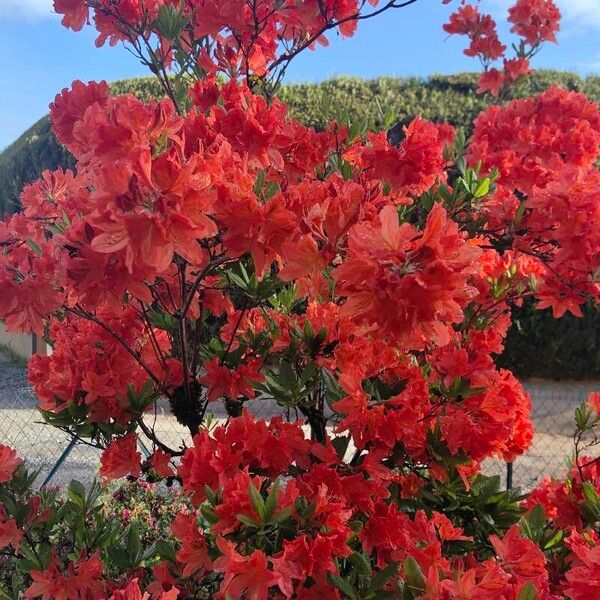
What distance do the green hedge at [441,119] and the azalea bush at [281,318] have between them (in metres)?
4.58

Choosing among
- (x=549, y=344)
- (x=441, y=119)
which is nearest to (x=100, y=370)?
(x=549, y=344)

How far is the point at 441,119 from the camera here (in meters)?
9.72

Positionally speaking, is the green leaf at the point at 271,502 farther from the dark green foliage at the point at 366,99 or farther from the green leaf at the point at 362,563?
the dark green foliage at the point at 366,99

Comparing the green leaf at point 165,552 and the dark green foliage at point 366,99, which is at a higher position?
the dark green foliage at point 366,99

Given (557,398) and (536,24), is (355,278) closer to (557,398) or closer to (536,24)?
(536,24)

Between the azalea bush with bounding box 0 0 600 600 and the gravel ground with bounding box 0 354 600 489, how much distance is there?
7.88ft

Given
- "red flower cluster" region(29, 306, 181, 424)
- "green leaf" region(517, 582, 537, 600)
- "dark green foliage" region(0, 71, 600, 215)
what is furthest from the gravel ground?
"dark green foliage" region(0, 71, 600, 215)

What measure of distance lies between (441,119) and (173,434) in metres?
5.68

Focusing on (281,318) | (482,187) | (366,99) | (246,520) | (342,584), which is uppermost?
(366,99)

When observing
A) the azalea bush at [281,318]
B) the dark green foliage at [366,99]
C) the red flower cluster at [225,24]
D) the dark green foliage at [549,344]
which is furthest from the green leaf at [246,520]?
the dark green foliage at [366,99]

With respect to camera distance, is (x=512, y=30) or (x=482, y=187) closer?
(x=482, y=187)

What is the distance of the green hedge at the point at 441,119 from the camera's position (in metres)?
8.08

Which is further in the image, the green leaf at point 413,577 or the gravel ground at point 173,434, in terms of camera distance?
the gravel ground at point 173,434

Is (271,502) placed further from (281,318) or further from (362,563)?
(281,318)
